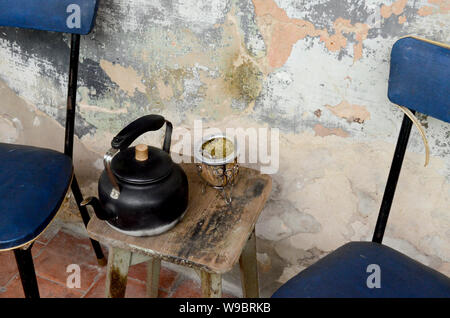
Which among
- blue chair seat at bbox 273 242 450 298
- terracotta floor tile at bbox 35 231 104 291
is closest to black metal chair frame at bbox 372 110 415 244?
blue chair seat at bbox 273 242 450 298

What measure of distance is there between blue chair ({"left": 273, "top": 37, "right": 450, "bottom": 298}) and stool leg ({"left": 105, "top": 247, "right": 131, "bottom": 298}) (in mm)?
462

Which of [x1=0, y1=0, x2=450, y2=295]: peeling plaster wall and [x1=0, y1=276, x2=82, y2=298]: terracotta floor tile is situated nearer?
[x1=0, y1=0, x2=450, y2=295]: peeling plaster wall

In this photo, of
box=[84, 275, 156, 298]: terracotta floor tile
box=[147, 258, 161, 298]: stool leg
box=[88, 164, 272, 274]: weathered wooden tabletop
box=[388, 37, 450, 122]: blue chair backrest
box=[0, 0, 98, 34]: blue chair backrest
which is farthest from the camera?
box=[84, 275, 156, 298]: terracotta floor tile

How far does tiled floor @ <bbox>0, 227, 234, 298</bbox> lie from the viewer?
2.17 m

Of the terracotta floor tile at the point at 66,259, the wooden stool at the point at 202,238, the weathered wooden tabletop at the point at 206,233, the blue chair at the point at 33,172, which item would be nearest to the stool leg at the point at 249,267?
the wooden stool at the point at 202,238

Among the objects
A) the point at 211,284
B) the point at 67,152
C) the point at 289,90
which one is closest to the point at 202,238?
the point at 211,284

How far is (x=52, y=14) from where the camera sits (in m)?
1.66

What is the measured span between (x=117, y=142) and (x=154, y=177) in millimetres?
141

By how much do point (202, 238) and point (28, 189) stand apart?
0.60m

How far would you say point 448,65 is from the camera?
128 centimetres

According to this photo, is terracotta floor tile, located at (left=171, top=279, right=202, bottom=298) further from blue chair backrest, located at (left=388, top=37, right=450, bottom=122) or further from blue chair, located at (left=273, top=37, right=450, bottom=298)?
blue chair backrest, located at (left=388, top=37, right=450, bottom=122)

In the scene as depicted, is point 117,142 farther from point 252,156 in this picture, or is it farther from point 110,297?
point 252,156

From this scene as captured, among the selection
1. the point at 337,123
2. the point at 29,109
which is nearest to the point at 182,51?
the point at 337,123

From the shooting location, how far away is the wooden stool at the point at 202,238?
1.41 m
